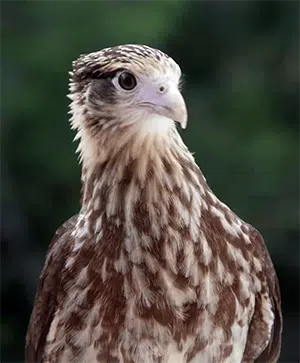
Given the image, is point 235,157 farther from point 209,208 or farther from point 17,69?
point 209,208

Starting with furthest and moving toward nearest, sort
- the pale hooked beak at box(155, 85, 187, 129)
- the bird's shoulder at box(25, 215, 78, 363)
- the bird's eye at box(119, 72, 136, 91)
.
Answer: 1. the bird's shoulder at box(25, 215, 78, 363)
2. the bird's eye at box(119, 72, 136, 91)
3. the pale hooked beak at box(155, 85, 187, 129)

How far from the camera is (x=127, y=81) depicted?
6.73 feet

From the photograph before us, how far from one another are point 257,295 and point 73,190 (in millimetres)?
2008

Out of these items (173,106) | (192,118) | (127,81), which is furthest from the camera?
(192,118)

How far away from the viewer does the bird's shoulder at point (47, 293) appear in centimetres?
227

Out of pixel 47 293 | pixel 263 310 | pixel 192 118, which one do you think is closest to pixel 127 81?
pixel 47 293

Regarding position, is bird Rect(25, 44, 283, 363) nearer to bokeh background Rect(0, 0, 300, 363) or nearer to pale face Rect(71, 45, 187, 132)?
pale face Rect(71, 45, 187, 132)

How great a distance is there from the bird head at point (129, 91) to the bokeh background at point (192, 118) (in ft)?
6.25

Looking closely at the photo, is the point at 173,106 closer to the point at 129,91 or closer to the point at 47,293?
the point at 129,91

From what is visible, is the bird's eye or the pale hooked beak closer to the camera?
the pale hooked beak

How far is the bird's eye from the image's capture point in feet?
6.70

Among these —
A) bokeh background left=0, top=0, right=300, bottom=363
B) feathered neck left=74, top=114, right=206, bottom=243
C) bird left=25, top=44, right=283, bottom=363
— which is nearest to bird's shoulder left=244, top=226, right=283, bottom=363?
bird left=25, top=44, right=283, bottom=363

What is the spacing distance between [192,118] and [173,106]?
2.45 metres

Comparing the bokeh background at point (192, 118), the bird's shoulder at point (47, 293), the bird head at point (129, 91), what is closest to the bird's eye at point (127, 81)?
the bird head at point (129, 91)
